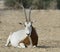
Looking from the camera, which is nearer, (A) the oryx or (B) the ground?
(B) the ground

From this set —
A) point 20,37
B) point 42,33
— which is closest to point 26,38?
point 20,37

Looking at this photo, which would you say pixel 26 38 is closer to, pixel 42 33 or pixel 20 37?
pixel 20 37

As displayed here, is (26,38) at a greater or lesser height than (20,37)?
greater

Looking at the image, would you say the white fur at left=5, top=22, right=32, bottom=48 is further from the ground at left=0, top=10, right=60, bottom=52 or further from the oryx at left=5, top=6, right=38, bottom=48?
the ground at left=0, top=10, right=60, bottom=52

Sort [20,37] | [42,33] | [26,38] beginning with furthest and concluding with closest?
[42,33]
[20,37]
[26,38]

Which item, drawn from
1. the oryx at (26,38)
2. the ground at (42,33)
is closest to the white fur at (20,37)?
the oryx at (26,38)

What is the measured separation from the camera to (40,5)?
4775 cm

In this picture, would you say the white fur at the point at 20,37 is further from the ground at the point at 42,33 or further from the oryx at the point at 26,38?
the ground at the point at 42,33

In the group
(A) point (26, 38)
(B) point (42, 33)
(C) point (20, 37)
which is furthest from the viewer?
(B) point (42, 33)

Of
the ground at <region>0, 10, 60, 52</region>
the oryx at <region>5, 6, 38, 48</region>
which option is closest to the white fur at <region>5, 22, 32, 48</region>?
the oryx at <region>5, 6, 38, 48</region>

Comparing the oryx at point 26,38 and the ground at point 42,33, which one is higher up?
the oryx at point 26,38

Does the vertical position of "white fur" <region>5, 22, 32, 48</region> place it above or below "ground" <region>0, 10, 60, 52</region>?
above

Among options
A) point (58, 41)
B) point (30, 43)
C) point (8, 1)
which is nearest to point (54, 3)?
point (8, 1)

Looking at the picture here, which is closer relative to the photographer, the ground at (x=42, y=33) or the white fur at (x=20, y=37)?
the ground at (x=42, y=33)
